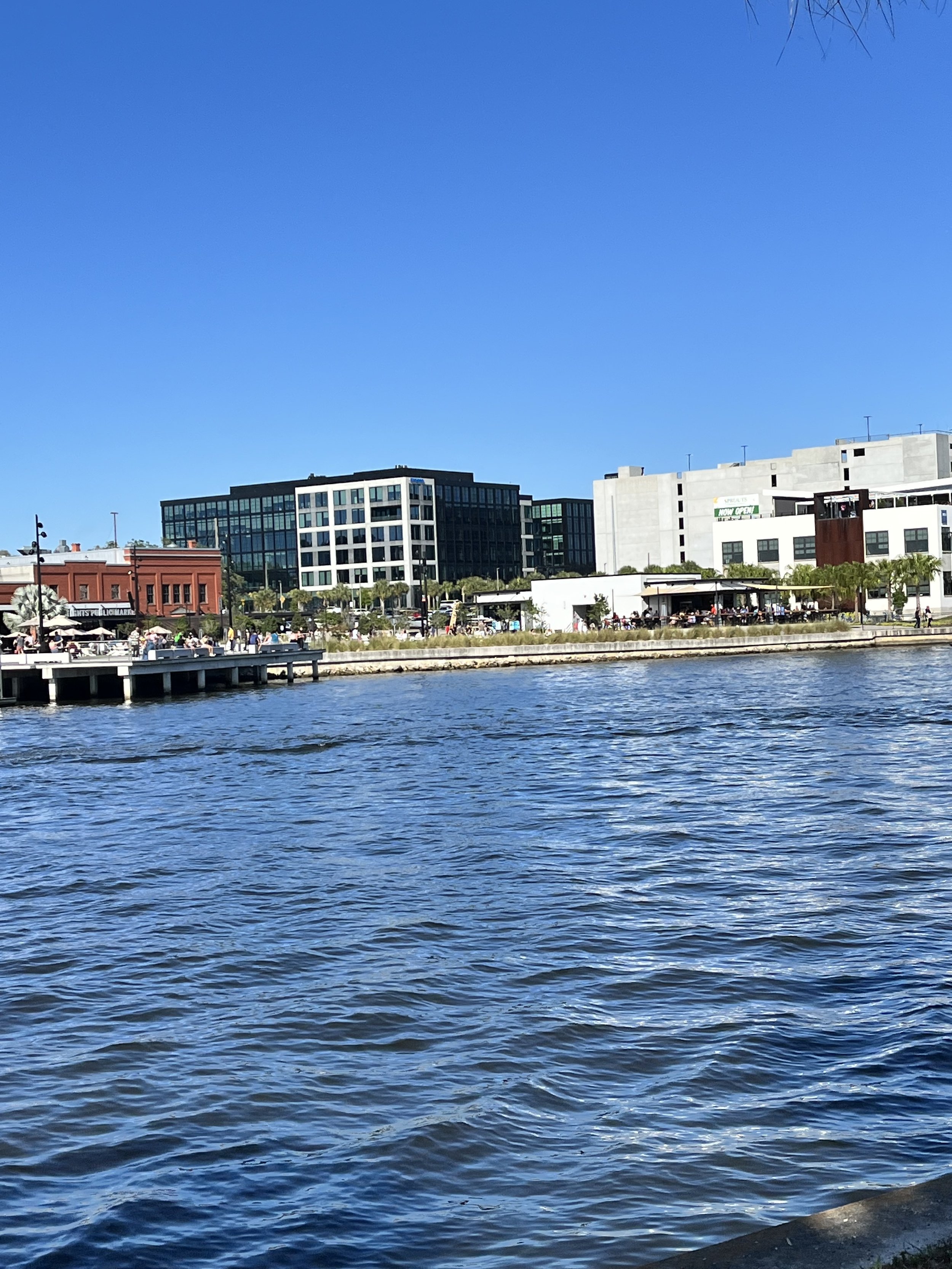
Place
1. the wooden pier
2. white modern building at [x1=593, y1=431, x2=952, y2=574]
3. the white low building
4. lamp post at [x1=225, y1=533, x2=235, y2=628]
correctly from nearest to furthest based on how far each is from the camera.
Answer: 1. the wooden pier
2. lamp post at [x1=225, y1=533, x2=235, y2=628]
3. the white low building
4. white modern building at [x1=593, y1=431, x2=952, y2=574]

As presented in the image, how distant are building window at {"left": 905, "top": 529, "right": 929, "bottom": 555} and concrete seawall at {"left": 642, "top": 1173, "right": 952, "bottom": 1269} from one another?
109 metres

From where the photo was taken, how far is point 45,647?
247ft

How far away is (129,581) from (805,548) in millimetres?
56606

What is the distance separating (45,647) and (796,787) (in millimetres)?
57525

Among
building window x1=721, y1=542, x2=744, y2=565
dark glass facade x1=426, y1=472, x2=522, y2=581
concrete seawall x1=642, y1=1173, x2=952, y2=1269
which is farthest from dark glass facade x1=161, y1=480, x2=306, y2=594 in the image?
concrete seawall x1=642, y1=1173, x2=952, y2=1269

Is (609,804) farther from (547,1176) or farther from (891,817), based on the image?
(547,1176)

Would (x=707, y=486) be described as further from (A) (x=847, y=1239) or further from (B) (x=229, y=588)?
(A) (x=847, y=1239)

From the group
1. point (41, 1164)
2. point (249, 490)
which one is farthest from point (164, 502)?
point (41, 1164)

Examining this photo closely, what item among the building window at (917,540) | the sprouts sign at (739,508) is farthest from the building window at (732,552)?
the building window at (917,540)

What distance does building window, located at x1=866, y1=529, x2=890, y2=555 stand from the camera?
112 metres

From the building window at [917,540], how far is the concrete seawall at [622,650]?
23.1 meters

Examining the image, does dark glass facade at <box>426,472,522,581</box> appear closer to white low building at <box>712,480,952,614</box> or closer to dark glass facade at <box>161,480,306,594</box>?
dark glass facade at <box>161,480,306,594</box>

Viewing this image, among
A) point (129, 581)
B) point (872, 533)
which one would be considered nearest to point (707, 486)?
point (872, 533)

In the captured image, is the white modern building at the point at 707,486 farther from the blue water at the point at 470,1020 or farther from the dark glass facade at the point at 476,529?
the blue water at the point at 470,1020
